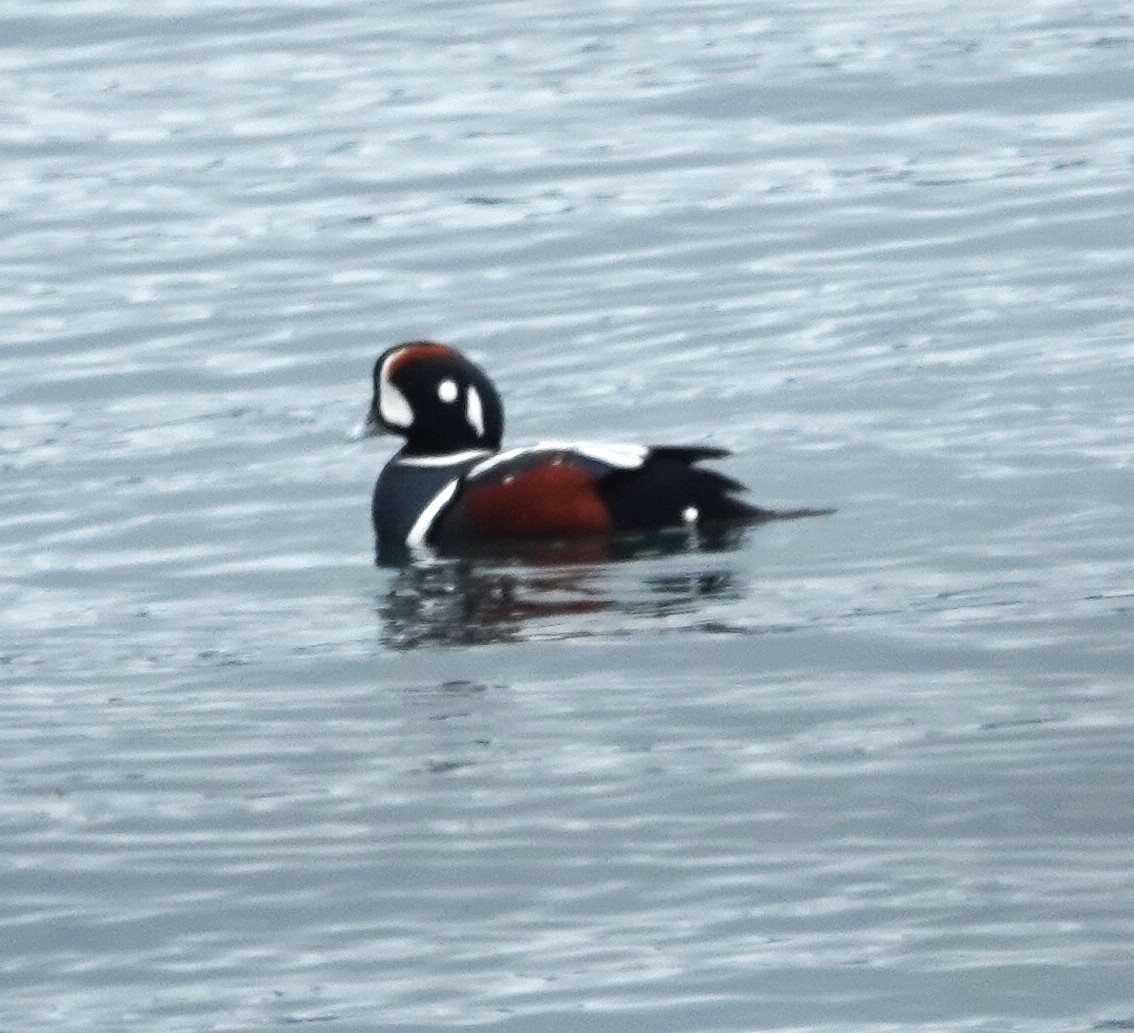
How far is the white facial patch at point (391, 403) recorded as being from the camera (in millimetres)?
10398

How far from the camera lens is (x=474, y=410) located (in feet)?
33.9

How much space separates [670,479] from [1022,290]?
3.62 metres

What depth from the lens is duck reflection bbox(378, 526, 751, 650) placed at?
8203 millimetres

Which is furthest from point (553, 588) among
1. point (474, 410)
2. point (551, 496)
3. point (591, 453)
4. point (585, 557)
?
point (474, 410)

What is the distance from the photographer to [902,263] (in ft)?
44.1

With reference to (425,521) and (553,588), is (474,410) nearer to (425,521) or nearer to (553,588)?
(425,521)

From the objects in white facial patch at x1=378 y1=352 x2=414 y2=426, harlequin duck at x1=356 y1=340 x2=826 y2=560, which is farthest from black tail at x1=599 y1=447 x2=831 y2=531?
white facial patch at x1=378 y1=352 x2=414 y2=426

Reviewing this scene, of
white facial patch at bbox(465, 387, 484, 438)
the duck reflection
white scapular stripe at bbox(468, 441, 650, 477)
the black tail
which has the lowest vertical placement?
the duck reflection

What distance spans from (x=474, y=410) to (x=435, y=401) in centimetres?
15

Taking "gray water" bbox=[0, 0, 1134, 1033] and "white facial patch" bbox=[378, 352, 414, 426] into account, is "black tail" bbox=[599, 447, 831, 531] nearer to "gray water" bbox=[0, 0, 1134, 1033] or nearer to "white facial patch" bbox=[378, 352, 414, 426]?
"gray water" bbox=[0, 0, 1134, 1033]

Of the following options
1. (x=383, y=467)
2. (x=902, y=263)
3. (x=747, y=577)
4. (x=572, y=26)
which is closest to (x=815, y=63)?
(x=572, y=26)

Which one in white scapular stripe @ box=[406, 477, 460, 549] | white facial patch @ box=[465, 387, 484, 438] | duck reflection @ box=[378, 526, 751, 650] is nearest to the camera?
duck reflection @ box=[378, 526, 751, 650]

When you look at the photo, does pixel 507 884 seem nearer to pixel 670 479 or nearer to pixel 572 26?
pixel 670 479

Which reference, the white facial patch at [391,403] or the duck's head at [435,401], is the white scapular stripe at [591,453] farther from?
the white facial patch at [391,403]
